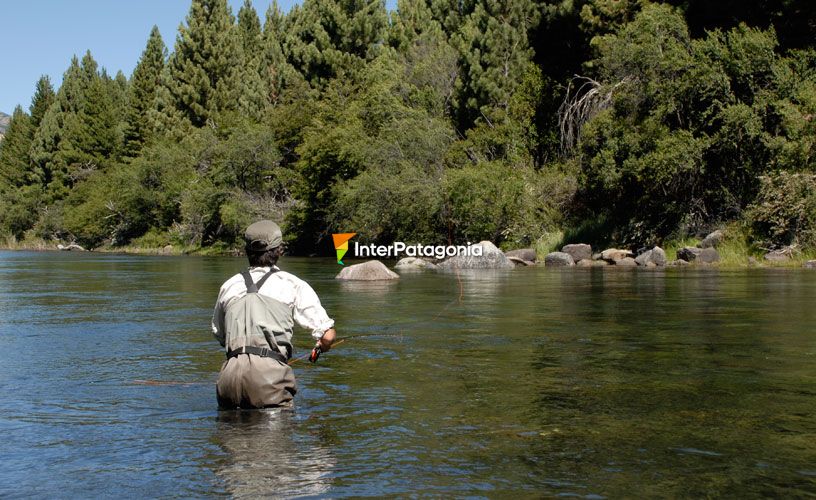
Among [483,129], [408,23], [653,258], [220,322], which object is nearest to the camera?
[220,322]

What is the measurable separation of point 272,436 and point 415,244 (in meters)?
39.4

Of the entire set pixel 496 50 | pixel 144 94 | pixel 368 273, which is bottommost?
pixel 368 273

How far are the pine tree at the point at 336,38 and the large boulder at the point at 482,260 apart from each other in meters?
36.3

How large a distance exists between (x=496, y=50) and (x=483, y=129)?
4.11 m

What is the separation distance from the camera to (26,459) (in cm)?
616

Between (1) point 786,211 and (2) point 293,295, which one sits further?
(1) point 786,211

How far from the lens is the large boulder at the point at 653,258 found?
34062mm

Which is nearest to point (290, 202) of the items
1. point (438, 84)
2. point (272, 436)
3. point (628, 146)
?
point (438, 84)

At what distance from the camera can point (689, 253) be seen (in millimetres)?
34219

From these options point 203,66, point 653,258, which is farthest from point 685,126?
point 203,66

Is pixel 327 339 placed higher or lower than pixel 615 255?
lower

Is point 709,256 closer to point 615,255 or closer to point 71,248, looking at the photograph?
point 615,255

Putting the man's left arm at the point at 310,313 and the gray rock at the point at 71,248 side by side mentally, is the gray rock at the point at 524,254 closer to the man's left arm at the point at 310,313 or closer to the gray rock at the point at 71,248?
the man's left arm at the point at 310,313

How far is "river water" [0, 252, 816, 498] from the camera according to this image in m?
5.59
